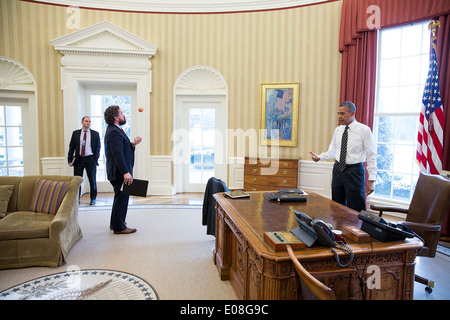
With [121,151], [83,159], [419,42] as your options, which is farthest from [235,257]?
[419,42]

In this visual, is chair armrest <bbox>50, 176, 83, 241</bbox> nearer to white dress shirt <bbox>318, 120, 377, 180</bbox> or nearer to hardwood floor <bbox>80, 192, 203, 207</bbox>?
hardwood floor <bbox>80, 192, 203, 207</bbox>

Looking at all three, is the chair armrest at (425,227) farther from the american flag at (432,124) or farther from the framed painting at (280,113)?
the framed painting at (280,113)

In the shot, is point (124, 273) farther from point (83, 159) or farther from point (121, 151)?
point (83, 159)

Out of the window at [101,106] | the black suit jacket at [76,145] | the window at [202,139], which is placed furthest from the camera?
the window at [202,139]

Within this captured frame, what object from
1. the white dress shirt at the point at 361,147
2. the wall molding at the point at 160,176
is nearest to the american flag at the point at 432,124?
the white dress shirt at the point at 361,147

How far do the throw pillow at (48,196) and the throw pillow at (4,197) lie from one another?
0.24m

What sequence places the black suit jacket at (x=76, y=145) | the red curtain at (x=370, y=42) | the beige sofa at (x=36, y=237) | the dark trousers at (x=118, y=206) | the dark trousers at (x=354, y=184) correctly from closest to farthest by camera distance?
1. the beige sofa at (x=36, y=237)
2. the dark trousers at (x=354, y=184)
3. the dark trousers at (x=118, y=206)
4. the red curtain at (x=370, y=42)
5. the black suit jacket at (x=76, y=145)

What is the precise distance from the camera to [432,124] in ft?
14.2

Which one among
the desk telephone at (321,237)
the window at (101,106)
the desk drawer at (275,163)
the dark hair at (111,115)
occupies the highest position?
the window at (101,106)

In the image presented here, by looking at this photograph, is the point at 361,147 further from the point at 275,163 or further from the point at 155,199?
the point at 155,199

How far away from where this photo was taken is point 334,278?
177 centimetres

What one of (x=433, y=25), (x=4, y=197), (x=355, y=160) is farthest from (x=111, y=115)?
(x=433, y=25)

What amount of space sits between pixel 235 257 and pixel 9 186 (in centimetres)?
277

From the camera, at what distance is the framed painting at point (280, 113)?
6.03 m
